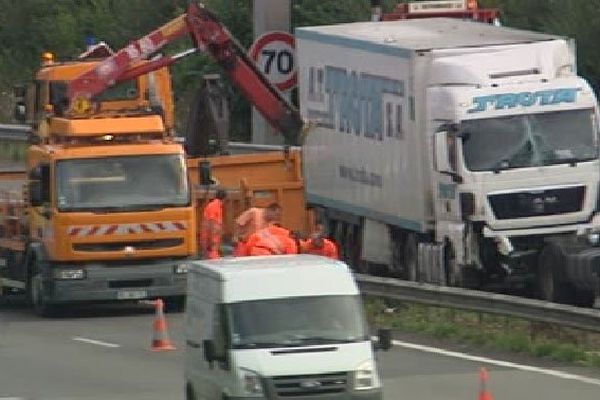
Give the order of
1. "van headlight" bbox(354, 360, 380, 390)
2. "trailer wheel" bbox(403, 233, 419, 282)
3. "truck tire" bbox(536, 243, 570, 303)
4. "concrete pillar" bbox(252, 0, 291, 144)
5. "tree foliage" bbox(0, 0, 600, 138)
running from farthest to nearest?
1. "tree foliage" bbox(0, 0, 600, 138)
2. "concrete pillar" bbox(252, 0, 291, 144)
3. "trailer wheel" bbox(403, 233, 419, 282)
4. "truck tire" bbox(536, 243, 570, 303)
5. "van headlight" bbox(354, 360, 380, 390)

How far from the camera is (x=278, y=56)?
97.6ft

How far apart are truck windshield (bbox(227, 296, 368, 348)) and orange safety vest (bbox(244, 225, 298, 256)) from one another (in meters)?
4.93

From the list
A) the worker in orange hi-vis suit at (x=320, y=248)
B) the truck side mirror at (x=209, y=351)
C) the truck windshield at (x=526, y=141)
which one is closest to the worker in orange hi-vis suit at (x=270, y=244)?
the worker in orange hi-vis suit at (x=320, y=248)

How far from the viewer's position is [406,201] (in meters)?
29.2

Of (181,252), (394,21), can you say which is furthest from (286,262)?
(394,21)

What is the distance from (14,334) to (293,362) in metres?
11.7

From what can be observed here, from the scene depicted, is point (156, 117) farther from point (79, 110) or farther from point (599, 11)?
point (599, 11)

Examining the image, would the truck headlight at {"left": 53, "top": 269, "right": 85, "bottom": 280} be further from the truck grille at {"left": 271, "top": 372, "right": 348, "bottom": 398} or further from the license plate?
the truck grille at {"left": 271, "top": 372, "right": 348, "bottom": 398}

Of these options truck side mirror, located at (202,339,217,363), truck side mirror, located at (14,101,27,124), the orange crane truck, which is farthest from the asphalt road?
truck side mirror, located at (14,101,27,124)

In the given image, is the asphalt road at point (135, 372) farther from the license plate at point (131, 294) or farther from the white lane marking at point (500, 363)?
the license plate at point (131, 294)

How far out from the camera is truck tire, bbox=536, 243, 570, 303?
26.7 m

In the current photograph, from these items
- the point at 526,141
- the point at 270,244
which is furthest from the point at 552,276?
the point at 270,244

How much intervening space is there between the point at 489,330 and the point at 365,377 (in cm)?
914

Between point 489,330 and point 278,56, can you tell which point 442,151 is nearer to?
point 278,56
